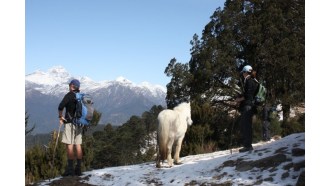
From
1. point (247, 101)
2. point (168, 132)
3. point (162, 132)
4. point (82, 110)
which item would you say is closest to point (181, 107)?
point (168, 132)

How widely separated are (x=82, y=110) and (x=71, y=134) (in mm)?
571

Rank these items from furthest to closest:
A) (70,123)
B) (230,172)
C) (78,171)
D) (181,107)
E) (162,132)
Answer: (181,107), (162,132), (78,171), (70,123), (230,172)

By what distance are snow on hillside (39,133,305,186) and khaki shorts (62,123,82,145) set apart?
0.86 meters

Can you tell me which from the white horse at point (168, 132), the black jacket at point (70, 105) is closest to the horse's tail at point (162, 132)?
the white horse at point (168, 132)

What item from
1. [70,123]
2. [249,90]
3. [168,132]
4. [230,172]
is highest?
[249,90]

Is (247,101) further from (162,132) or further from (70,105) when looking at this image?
(70,105)

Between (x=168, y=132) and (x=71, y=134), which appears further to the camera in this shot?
(x=168, y=132)

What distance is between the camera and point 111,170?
9.90m

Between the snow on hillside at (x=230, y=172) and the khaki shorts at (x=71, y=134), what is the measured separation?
86 centimetres

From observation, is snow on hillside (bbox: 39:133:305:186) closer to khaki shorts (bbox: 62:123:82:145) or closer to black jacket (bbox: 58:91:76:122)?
khaki shorts (bbox: 62:123:82:145)

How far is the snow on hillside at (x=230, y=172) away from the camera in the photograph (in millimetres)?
6879

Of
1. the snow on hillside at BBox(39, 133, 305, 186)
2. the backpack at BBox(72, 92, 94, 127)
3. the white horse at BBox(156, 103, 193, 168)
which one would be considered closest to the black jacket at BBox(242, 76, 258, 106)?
the snow on hillside at BBox(39, 133, 305, 186)

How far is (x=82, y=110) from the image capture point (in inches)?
338
